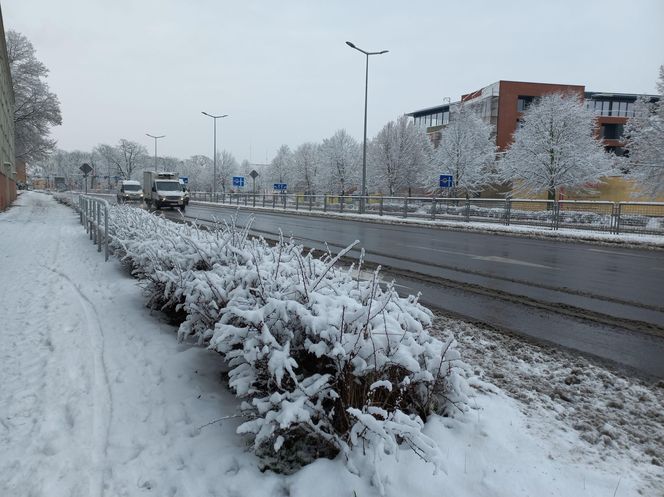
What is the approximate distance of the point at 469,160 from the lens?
162 feet

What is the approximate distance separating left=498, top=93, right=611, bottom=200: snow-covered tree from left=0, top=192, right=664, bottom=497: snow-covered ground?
38960 mm

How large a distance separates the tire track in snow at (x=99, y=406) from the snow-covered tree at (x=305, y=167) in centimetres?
7167

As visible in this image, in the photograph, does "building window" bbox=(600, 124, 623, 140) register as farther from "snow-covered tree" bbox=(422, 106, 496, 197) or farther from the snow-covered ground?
the snow-covered ground

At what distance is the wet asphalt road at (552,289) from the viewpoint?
5324 millimetres

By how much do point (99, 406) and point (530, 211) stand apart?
66.7ft

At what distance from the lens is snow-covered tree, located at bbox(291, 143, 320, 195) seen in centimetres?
7838

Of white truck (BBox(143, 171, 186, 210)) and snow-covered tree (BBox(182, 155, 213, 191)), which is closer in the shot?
white truck (BBox(143, 171, 186, 210))

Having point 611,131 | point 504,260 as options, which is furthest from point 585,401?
point 611,131

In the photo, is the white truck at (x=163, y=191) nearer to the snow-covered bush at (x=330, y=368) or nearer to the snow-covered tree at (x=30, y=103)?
the snow-covered tree at (x=30, y=103)

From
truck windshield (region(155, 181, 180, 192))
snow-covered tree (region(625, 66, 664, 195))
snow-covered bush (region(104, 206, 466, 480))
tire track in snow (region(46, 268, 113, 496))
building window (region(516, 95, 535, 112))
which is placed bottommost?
tire track in snow (region(46, 268, 113, 496))

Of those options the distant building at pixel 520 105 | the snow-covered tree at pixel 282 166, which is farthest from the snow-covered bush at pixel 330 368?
the snow-covered tree at pixel 282 166

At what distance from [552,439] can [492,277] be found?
6265 millimetres

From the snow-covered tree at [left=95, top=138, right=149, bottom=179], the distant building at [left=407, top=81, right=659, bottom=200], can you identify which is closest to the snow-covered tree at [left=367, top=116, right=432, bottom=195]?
the distant building at [left=407, top=81, right=659, bottom=200]

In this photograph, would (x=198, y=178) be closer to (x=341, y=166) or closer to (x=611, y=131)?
(x=341, y=166)
